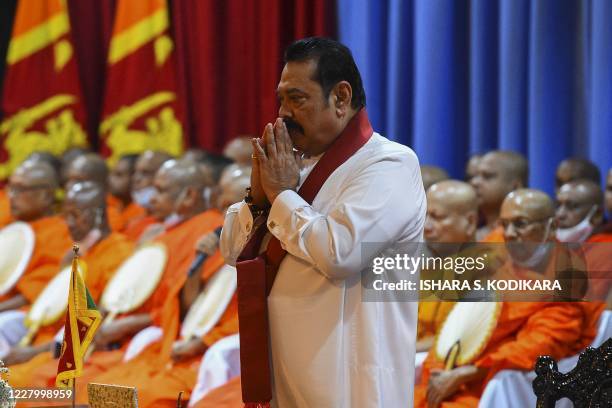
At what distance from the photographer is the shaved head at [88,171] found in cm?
803

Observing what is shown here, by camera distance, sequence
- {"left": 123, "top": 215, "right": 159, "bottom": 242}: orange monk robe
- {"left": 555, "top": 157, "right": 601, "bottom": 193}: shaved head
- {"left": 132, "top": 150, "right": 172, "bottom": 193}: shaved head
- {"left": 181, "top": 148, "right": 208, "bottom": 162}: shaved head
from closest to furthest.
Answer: {"left": 555, "top": 157, "right": 601, "bottom": 193}: shaved head < {"left": 181, "top": 148, "right": 208, "bottom": 162}: shaved head < {"left": 123, "top": 215, "right": 159, "bottom": 242}: orange monk robe < {"left": 132, "top": 150, "right": 172, "bottom": 193}: shaved head

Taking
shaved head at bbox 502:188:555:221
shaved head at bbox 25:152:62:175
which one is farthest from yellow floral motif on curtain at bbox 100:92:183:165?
shaved head at bbox 502:188:555:221

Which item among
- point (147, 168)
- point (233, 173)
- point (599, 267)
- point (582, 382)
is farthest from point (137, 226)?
point (582, 382)

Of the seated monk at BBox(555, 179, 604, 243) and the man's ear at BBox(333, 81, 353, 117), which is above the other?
the man's ear at BBox(333, 81, 353, 117)

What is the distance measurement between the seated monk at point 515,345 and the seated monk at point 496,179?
4.03ft

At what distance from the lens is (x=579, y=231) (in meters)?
5.46

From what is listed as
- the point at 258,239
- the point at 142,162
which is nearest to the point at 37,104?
the point at 142,162

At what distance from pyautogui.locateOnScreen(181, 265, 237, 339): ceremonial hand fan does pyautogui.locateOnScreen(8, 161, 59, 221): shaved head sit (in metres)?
2.29

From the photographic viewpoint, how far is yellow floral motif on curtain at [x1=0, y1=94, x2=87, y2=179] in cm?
945

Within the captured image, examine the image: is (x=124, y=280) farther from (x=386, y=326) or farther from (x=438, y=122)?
(x=386, y=326)

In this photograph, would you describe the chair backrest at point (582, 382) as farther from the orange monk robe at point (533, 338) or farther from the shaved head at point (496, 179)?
the shaved head at point (496, 179)

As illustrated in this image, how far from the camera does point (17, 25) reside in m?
9.83

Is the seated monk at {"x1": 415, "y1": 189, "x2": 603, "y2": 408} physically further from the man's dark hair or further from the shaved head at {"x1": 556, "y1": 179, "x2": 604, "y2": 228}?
the man's dark hair

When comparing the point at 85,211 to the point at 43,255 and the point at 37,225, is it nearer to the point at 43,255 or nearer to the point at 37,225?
the point at 43,255
